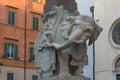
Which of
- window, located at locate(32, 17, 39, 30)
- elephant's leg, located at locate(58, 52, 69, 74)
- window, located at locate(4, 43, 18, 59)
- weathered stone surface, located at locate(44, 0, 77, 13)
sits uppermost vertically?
window, located at locate(32, 17, 39, 30)

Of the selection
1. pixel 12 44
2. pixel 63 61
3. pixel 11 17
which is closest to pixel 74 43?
pixel 63 61

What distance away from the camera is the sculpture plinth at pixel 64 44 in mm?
5754

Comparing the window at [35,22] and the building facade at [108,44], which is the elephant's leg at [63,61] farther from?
the window at [35,22]

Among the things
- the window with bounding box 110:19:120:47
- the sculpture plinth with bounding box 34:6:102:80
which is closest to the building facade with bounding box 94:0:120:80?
the window with bounding box 110:19:120:47

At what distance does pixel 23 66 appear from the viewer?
37.6 metres

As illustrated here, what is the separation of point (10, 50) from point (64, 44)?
31.5 m

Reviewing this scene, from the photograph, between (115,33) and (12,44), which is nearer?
(115,33)

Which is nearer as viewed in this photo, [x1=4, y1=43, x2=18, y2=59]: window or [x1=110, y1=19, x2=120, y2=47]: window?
[x1=110, y1=19, x2=120, y2=47]: window

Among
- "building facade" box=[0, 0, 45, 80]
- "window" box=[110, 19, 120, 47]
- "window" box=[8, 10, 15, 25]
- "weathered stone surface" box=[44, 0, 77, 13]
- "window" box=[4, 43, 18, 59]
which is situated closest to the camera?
"weathered stone surface" box=[44, 0, 77, 13]

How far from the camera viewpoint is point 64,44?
225 inches

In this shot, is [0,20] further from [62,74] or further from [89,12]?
[62,74]

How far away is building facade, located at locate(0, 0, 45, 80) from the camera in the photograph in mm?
36438

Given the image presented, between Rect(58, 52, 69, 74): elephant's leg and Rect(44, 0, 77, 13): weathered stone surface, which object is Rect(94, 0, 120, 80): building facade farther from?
Rect(58, 52, 69, 74): elephant's leg

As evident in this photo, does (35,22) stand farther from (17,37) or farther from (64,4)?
(64,4)
